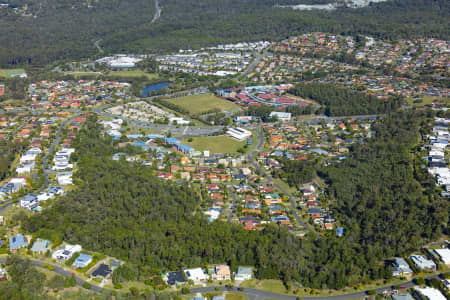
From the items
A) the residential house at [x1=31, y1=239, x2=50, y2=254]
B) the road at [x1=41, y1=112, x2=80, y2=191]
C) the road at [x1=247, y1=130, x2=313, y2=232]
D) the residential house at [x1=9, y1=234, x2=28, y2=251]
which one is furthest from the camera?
the road at [x1=41, y1=112, x2=80, y2=191]

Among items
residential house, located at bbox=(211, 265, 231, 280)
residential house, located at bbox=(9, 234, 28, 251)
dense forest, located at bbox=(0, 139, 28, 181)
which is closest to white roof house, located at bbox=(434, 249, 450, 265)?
residential house, located at bbox=(211, 265, 231, 280)

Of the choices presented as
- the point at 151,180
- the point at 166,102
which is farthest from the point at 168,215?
the point at 166,102

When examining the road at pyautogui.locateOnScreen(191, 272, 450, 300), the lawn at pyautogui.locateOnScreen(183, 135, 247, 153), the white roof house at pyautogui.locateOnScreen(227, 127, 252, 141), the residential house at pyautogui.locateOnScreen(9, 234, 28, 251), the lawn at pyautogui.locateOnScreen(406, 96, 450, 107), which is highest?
the lawn at pyautogui.locateOnScreen(406, 96, 450, 107)

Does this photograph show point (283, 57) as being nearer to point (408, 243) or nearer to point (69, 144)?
point (69, 144)

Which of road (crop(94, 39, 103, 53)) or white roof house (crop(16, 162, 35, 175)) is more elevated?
road (crop(94, 39, 103, 53))

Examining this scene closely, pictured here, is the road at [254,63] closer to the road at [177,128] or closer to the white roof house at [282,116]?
the white roof house at [282,116]

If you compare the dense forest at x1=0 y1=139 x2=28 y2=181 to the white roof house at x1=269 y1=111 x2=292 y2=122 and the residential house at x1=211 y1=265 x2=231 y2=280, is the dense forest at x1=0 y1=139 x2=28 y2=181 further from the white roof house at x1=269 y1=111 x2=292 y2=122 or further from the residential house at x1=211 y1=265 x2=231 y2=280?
the white roof house at x1=269 y1=111 x2=292 y2=122

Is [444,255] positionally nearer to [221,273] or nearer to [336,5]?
[221,273]
